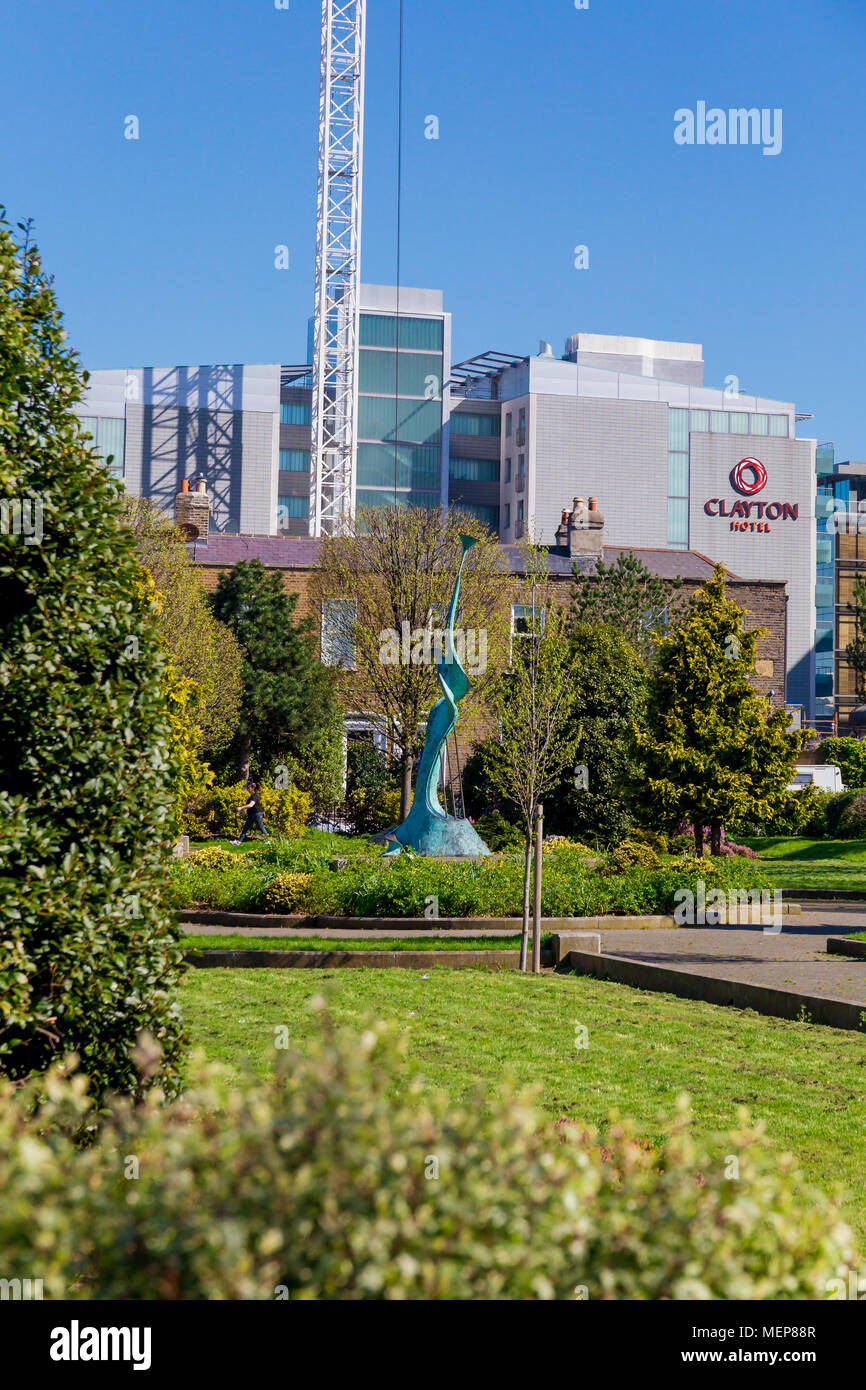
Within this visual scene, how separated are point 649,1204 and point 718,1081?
5.92 m

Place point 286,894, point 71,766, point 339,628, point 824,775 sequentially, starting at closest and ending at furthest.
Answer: point 71,766 → point 286,894 → point 339,628 → point 824,775

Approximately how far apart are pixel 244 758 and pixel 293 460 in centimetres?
5860

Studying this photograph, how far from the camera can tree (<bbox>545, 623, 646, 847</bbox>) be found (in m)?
31.9

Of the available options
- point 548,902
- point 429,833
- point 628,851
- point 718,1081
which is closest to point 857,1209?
point 718,1081

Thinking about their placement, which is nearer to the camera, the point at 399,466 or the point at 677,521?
the point at 677,521

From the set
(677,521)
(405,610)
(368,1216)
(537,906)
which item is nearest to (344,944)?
(537,906)

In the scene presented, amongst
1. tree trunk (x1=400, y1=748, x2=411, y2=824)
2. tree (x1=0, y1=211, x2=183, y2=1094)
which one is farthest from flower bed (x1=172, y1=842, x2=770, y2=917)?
tree trunk (x1=400, y1=748, x2=411, y2=824)

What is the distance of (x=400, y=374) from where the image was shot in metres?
93.6

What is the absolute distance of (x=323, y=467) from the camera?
283 feet

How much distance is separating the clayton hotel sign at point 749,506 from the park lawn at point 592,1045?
81419mm

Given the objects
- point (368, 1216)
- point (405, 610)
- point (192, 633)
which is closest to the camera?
point (368, 1216)

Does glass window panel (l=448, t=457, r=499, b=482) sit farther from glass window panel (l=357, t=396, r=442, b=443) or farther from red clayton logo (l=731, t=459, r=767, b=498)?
red clayton logo (l=731, t=459, r=767, b=498)

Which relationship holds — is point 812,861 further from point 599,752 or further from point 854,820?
point 599,752

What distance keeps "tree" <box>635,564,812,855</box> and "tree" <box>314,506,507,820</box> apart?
10.7m
